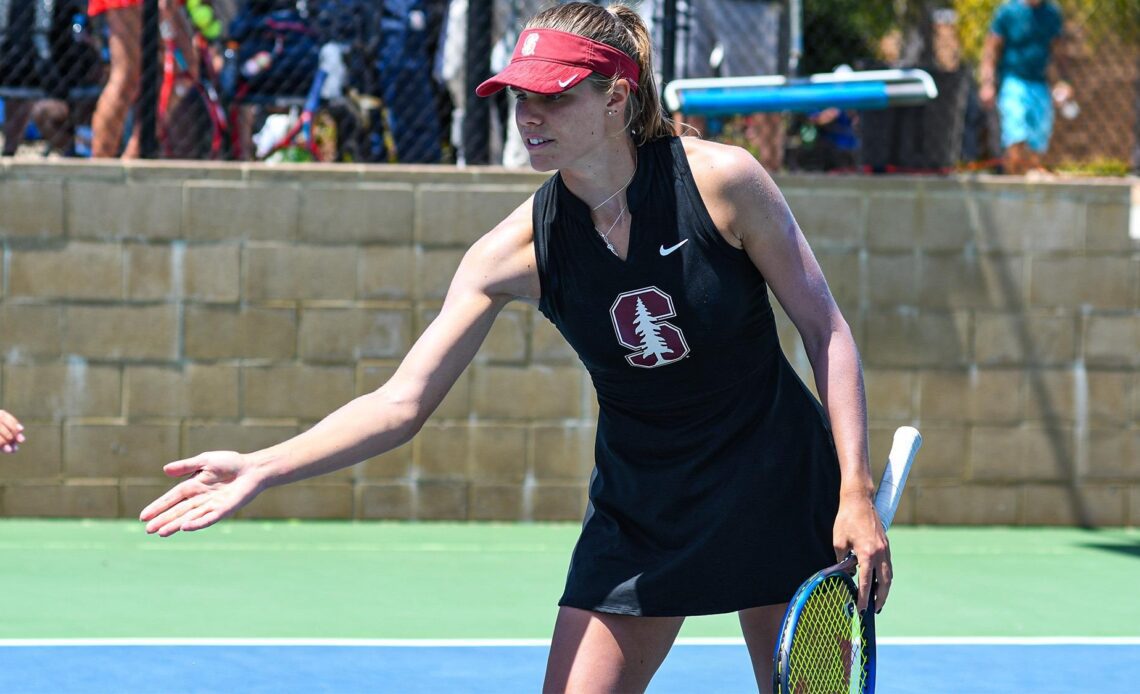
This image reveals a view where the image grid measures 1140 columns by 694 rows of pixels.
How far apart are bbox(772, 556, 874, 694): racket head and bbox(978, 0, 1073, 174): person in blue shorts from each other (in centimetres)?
703

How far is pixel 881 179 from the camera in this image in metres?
8.20

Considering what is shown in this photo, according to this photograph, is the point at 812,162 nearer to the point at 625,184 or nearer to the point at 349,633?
the point at 349,633

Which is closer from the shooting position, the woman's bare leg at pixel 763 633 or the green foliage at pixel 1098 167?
the woman's bare leg at pixel 763 633

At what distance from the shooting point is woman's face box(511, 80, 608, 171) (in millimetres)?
3072

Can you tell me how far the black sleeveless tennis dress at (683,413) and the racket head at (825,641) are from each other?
0.22m

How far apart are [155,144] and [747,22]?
3.11m

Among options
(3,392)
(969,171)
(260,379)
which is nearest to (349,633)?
(260,379)

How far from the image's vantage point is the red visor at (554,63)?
9.94 ft

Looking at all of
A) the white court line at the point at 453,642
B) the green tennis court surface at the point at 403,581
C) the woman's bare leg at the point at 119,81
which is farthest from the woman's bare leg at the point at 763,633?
the woman's bare leg at the point at 119,81

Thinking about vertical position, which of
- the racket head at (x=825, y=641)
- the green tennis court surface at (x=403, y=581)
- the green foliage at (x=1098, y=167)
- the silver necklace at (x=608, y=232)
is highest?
the green foliage at (x=1098, y=167)

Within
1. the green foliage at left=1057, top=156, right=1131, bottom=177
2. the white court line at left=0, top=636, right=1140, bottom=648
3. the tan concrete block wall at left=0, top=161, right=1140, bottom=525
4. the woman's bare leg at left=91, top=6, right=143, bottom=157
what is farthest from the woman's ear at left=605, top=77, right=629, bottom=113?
the green foliage at left=1057, top=156, right=1131, bottom=177

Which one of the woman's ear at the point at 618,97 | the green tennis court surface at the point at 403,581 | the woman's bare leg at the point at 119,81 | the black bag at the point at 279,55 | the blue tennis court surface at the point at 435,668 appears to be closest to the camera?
the woman's ear at the point at 618,97

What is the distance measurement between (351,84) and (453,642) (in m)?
3.96

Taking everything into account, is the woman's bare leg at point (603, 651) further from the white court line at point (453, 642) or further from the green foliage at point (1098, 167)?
the green foliage at point (1098, 167)
